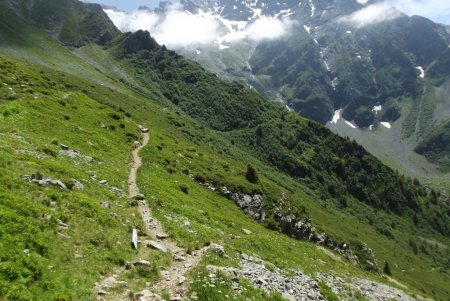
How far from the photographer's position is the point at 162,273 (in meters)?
24.5

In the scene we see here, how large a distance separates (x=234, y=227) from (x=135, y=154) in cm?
2179

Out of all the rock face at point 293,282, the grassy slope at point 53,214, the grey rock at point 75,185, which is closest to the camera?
the grassy slope at point 53,214

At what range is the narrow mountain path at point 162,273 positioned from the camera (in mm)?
20755

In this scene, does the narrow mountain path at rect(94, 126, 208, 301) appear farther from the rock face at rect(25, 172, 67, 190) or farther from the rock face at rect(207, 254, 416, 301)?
the rock face at rect(25, 172, 67, 190)

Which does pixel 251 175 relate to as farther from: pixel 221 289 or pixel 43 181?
pixel 221 289

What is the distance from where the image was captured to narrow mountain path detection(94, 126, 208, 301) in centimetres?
2075

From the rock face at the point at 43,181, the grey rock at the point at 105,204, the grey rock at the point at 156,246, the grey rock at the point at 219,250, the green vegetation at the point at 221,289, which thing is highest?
the green vegetation at the point at 221,289

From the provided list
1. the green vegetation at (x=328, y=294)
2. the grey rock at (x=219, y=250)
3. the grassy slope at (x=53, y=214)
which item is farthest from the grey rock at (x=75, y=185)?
the green vegetation at (x=328, y=294)

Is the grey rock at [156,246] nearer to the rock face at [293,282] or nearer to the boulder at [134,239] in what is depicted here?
the boulder at [134,239]

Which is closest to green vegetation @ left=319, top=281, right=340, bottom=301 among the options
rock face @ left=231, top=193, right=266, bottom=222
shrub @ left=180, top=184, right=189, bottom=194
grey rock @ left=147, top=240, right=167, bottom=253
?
grey rock @ left=147, top=240, right=167, bottom=253

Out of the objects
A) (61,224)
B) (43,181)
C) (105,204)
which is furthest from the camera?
(105,204)

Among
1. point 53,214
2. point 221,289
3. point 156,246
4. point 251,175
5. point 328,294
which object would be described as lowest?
point 251,175

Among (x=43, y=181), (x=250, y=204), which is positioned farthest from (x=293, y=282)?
(x=250, y=204)

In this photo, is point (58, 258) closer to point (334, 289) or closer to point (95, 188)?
point (95, 188)
